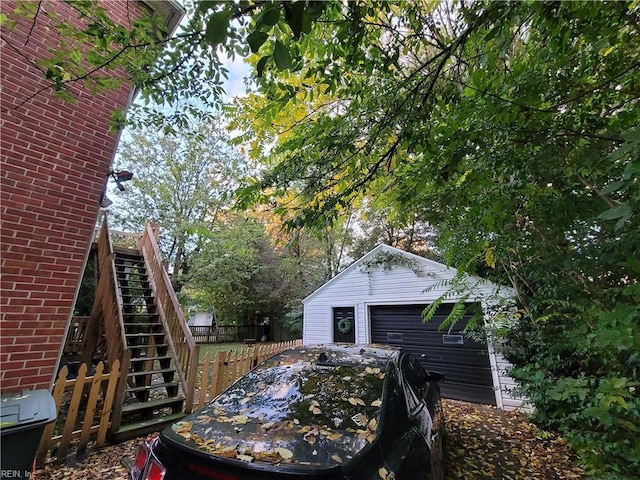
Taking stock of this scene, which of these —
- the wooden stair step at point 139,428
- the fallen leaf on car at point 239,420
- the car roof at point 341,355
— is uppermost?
the car roof at point 341,355

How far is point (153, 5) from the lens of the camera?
4.02m

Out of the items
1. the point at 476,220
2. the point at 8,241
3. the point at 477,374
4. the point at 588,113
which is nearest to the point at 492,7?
the point at 588,113

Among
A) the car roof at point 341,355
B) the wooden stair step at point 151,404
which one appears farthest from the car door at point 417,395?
the wooden stair step at point 151,404

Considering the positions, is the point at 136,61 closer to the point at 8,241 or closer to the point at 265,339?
the point at 8,241

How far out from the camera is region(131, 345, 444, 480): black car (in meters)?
1.47

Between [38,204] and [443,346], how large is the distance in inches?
285

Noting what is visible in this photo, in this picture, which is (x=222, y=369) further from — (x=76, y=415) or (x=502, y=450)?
(x=502, y=450)

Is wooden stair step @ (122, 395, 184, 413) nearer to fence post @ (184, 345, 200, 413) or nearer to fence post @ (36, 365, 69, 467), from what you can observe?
fence post @ (184, 345, 200, 413)

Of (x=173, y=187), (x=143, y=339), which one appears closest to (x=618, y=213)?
(x=143, y=339)

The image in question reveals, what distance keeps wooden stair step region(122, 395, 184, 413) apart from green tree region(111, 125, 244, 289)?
26.8 ft

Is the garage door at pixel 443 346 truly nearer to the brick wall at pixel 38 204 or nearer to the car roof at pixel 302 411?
the car roof at pixel 302 411

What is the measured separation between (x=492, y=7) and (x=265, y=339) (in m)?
18.7

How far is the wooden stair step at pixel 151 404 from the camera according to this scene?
4277 mm

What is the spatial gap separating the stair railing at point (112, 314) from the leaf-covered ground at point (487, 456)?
2.02 feet
